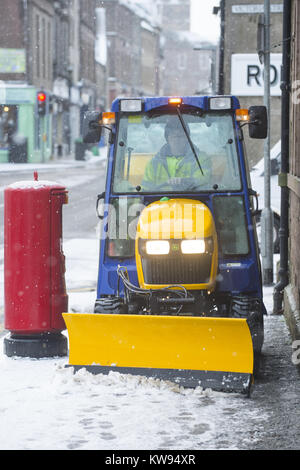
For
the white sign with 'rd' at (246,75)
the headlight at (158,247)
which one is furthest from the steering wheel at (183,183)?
the white sign with 'rd' at (246,75)

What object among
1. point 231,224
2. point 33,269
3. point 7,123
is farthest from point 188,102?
point 7,123

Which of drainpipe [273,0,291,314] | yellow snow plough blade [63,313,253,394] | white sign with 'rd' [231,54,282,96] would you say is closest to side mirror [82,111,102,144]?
yellow snow plough blade [63,313,253,394]

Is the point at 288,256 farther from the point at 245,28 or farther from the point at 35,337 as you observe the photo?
the point at 245,28

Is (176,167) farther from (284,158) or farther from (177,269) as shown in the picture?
(284,158)

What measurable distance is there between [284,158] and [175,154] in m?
2.56

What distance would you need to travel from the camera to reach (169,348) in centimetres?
756

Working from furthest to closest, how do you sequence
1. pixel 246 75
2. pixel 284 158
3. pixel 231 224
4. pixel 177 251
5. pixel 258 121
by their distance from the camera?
pixel 246 75 < pixel 284 158 < pixel 231 224 < pixel 258 121 < pixel 177 251

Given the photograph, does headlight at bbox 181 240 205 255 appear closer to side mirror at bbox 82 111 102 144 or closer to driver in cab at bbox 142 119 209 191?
driver in cab at bbox 142 119 209 191

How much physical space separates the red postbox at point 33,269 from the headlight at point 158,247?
3.58 ft

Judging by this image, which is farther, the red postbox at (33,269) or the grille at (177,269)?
the red postbox at (33,269)

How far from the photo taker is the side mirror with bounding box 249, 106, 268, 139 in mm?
8289

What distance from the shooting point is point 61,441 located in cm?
602

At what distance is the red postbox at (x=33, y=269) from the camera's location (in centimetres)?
844

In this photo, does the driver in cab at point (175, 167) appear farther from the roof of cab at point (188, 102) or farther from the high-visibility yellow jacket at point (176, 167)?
the roof of cab at point (188, 102)
